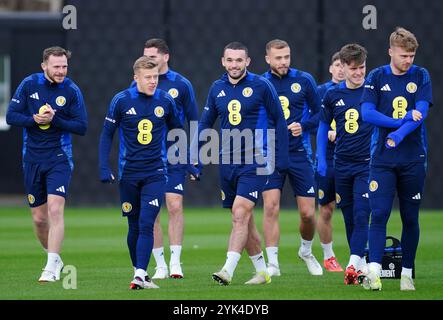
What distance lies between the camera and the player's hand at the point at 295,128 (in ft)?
40.9

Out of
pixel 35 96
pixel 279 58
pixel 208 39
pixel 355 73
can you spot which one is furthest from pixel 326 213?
pixel 208 39

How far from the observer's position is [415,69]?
10.3 m

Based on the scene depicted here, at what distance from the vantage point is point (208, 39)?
896 inches

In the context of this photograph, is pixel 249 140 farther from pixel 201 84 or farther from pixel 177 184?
pixel 201 84

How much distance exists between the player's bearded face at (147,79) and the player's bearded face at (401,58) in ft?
7.26

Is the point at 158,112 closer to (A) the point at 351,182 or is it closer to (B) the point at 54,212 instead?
(B) the point at 54,212

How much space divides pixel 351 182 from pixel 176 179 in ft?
6.65

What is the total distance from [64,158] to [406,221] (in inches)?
143

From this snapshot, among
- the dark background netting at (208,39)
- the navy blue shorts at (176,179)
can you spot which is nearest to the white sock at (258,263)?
the navy blue shorts at (176,179)

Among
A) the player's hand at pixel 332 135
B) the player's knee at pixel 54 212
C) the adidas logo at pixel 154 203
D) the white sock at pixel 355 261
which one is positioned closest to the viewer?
the adidas logo at pixel 154 203

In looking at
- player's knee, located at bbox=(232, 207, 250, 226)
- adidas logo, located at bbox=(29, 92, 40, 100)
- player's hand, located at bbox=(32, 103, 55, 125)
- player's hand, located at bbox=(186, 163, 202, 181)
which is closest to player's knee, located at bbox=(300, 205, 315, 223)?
player's hand, located at bbox=(186, 163, 202, 181)

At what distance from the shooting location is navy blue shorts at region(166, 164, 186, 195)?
41.2ft

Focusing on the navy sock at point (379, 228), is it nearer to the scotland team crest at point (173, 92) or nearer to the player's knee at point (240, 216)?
the player's knee at point (240, 216)
